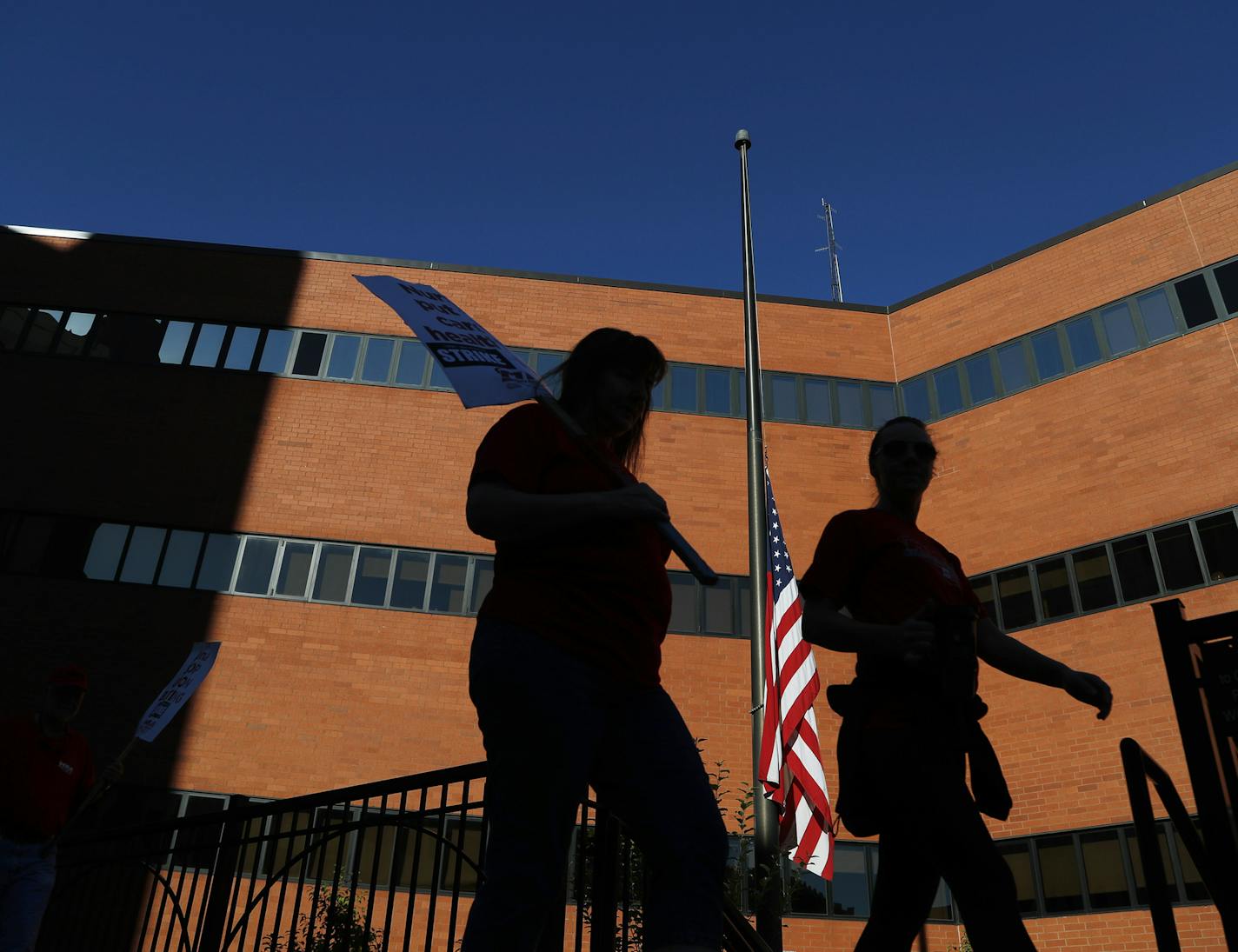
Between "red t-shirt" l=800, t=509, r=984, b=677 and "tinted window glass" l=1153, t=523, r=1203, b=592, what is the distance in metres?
14.8

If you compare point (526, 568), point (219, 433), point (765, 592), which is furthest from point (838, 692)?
point (219, 433)

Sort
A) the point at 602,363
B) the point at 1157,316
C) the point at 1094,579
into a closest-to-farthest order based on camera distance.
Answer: the point at 602,363 < the point at 1094,579 < the point at 1157,316

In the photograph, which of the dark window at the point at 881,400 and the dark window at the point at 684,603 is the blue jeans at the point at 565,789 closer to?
the dark window at the point at 684,603

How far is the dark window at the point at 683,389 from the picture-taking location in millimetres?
19531

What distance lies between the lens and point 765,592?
9.52 meters

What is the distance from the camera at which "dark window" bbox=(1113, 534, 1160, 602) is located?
1584cm

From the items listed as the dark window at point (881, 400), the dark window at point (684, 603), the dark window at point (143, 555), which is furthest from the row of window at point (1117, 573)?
the dark window at point (143, 555)

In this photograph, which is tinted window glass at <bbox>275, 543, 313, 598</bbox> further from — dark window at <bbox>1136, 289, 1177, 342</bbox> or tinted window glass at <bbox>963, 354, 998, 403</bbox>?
dark window at <bbox>1136, 289, 1177, 342</bbox>

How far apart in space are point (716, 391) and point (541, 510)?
17.9m

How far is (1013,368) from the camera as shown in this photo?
19094 millimetres

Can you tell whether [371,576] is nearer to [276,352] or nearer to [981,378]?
[276,352]

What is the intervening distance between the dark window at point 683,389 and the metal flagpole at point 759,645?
268 inches

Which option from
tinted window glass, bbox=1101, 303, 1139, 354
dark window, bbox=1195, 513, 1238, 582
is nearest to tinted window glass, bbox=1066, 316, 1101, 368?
tinted window glass, bbox=1101, 303, 1139, 354

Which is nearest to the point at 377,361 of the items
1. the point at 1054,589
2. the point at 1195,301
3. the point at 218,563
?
the point at 218,563
